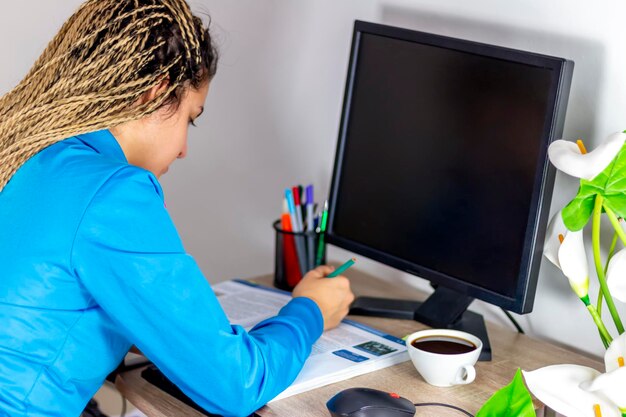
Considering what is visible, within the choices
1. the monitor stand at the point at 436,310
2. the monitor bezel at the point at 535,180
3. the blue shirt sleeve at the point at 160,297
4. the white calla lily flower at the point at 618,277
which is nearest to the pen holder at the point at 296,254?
the monitor stand at the point at 436,310

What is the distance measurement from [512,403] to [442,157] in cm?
47

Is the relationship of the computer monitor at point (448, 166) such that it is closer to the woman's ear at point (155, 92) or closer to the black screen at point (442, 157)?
the black screen at point (442, 157)

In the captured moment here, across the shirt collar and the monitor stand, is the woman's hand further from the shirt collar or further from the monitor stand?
the shirt collar

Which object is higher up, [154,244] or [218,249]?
[154,244]

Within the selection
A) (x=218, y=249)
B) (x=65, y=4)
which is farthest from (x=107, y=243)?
(x=218, y=249)

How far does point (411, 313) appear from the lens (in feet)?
4.93

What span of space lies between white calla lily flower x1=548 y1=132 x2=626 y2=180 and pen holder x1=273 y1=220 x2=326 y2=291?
596 millimetres

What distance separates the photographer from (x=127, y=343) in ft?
3.94

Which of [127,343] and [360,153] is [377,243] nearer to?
[360,153]

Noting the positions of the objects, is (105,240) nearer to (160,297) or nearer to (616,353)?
(160,297)

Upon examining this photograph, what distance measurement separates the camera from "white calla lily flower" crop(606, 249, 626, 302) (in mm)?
1121

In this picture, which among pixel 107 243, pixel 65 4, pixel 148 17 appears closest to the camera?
pixel 107 243

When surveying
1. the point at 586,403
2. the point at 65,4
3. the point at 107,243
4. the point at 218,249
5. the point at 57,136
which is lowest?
the point at 218,249

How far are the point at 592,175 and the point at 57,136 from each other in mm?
696
